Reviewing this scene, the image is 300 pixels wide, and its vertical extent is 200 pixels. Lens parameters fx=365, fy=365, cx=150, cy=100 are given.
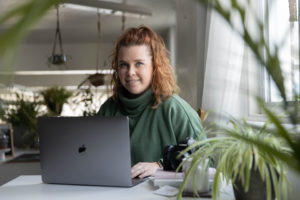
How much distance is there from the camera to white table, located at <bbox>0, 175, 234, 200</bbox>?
123 centimetres

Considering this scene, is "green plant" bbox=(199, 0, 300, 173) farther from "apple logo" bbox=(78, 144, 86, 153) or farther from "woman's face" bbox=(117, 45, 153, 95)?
"woman's face" bbox=(117, 45, 153, 95)

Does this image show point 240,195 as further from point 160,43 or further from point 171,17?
point 171,17

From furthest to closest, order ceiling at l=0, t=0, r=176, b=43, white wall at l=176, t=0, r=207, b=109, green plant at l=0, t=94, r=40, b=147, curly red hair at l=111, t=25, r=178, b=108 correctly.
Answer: ceiling at l=0, t=0, r=176, b=43 < green plant at l=0, t=94, r=40, b=147 < white wall at l=176, t=0, r=207, b=109 < curly red hair at l=111, t=25, r=178, b=108

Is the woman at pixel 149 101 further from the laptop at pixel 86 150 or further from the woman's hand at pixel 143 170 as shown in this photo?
the laptop at pixel 86 150

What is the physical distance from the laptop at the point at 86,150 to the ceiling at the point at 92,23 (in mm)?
4736

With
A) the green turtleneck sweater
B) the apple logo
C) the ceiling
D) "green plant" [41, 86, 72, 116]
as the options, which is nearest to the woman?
the green turtleneck sweater

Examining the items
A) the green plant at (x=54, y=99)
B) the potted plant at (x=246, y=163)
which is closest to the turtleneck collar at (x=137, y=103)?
the potted plant at (x=246, y=163)

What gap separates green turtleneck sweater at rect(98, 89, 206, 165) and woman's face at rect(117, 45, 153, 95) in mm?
64

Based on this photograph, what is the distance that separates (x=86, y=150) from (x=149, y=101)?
85cm

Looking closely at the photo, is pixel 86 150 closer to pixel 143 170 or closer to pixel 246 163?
pixel 143 170

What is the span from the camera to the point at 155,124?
207 cm

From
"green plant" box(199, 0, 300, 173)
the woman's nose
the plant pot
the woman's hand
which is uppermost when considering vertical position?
the woman's nose

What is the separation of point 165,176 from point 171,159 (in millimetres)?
90

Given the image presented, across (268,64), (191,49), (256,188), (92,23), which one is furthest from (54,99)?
(268,64)
